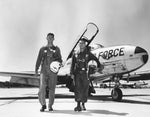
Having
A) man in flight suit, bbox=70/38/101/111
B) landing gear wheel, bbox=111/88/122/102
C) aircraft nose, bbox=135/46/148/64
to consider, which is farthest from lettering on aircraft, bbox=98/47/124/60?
man in flight suit, bbox=70/38/101/111

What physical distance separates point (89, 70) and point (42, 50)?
1.50 metres

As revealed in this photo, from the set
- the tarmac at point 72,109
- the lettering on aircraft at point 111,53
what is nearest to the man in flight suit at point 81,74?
the tarmac at point 72,109

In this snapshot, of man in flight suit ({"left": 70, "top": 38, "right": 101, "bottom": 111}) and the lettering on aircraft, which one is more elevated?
the lettering on aircraft

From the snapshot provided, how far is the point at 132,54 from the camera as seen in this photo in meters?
9.95

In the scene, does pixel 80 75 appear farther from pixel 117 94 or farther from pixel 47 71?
pixel 117 94

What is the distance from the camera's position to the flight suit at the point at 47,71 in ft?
21.1

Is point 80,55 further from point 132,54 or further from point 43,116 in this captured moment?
point 132,54

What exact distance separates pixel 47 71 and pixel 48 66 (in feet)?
0.44

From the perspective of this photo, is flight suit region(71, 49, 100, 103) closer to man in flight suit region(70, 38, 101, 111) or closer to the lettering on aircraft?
man in flight suit region(70, 38, 101, 111)

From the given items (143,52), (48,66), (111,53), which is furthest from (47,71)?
(111,53)

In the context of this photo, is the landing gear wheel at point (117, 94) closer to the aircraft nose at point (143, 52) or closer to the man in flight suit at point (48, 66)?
the aircraft nose at point (143, 52)

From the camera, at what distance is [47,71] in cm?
647

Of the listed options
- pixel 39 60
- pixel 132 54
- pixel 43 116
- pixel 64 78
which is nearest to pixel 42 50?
pixel 39 60

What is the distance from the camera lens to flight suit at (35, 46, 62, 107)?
643cm
